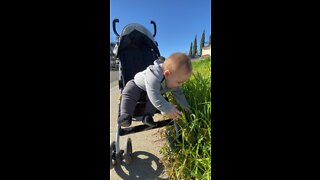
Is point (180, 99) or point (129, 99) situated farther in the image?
point (180, 99)

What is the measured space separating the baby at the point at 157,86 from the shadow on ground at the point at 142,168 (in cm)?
38

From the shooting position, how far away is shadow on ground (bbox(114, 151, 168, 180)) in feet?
4.75

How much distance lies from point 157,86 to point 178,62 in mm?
242

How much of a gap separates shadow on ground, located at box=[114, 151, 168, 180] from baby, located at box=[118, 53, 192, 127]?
38 centimetres

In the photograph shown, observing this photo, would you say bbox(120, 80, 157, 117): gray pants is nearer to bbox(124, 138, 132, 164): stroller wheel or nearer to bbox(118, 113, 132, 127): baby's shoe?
bbox(118, 113, 132, 127): baby's shoe

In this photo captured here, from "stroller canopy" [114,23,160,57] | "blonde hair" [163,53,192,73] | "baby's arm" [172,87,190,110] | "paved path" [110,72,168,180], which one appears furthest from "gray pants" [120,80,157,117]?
"stroller canopy" [114,23,160,57]

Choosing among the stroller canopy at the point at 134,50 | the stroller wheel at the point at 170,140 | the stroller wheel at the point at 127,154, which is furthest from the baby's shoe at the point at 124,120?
the stroller canopy at the point at 134,50

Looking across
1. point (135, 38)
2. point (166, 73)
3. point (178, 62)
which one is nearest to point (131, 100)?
point (166, 73)

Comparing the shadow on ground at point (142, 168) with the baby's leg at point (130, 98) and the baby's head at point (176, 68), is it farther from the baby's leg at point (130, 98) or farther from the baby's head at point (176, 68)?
the baby's head at point (176, 68)

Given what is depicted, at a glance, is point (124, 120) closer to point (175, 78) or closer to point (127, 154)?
point (127, 154)

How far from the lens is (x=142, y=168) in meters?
1.52
